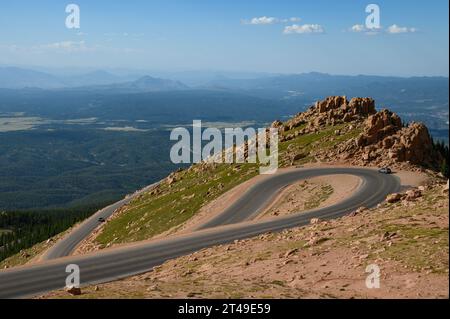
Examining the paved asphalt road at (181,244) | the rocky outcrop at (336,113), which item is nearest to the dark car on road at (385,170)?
the paved asphalt road at (181,244)

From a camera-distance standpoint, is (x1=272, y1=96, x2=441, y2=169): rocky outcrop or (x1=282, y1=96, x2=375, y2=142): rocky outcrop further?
(x1=282, y1=96, x2=375, y2=142): rocky outcrop

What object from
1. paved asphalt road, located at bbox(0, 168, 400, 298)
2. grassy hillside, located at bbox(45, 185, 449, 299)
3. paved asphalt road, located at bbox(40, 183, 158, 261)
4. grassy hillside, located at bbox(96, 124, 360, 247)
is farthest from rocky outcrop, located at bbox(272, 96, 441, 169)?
paved asphalt road, located at bbox(40, 183, 158, 261)

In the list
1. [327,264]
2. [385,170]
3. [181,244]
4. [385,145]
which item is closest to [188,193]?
[385,170]

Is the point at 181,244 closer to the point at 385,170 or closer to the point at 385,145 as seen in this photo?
the point at 385,170

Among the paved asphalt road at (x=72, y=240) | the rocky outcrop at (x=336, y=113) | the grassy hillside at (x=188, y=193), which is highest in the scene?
the rocky outcrop at (x=336, y=113)

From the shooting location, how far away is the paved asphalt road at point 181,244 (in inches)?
1722

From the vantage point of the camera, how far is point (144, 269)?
46.2 m

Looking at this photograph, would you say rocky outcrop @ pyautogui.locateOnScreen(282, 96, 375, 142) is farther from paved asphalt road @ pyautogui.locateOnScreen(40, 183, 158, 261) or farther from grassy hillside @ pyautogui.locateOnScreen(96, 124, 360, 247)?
paved asphalt road @ pyautogui.locateOnScreen(40, 183, 158, 261)

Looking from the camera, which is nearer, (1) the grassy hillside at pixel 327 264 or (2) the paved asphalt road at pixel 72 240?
(1) the grassy hillside at pixel 327 264

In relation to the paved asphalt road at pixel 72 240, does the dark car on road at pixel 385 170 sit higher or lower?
higher

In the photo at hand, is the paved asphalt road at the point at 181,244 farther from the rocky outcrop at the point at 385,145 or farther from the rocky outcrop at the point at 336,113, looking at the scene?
the rocky outcrop at the point at 336,113

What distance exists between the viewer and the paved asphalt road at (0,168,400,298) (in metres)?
43.8
